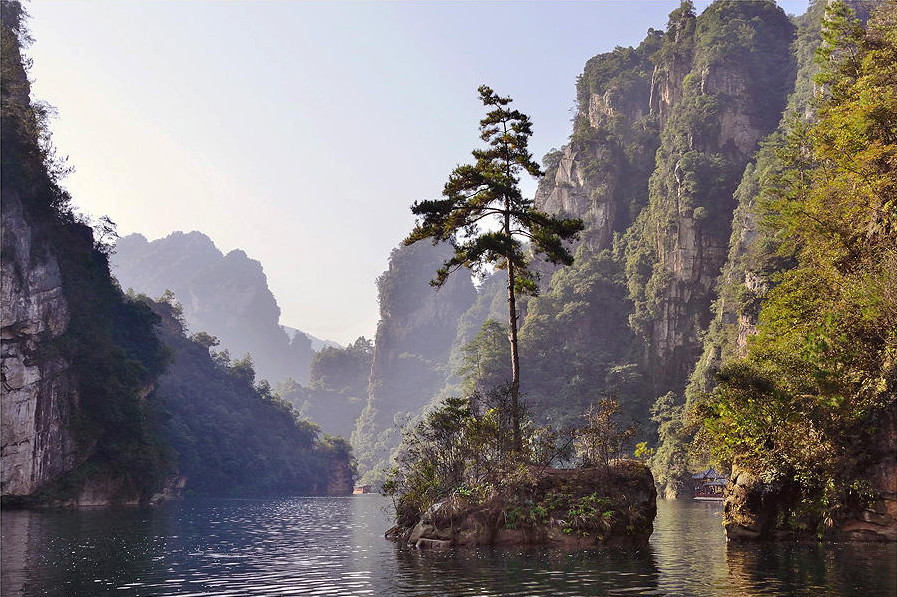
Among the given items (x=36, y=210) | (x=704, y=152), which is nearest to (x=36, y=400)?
(x=36, y=210)

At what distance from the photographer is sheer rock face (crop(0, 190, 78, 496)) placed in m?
54.9

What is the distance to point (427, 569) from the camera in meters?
19.5

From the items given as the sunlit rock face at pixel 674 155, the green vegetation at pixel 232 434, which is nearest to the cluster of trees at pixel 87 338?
the green vegetation at pixel 232 434

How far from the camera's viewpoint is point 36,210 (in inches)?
2490

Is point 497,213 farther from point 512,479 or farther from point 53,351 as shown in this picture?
point 53,351

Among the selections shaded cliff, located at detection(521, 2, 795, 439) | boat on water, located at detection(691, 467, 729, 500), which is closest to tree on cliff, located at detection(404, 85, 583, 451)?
boat on water, located at detection(691, 467, 729, 500)

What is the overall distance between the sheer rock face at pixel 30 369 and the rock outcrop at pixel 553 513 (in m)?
42.4

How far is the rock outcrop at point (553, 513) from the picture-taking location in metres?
24.3

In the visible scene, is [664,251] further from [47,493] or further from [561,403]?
[47,493]

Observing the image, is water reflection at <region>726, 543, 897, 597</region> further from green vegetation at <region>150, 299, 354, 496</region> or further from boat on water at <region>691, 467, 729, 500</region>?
green vegetation at <region>150, 299, 354, 496</region>

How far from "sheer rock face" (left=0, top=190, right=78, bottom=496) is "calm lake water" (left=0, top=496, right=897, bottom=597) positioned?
29.6 meters

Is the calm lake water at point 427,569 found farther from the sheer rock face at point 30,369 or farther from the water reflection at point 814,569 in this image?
the sheer rock face at point 30,369

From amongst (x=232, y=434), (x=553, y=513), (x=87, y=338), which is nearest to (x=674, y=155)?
(x=87, y=338)

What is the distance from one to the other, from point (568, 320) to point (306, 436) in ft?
224
